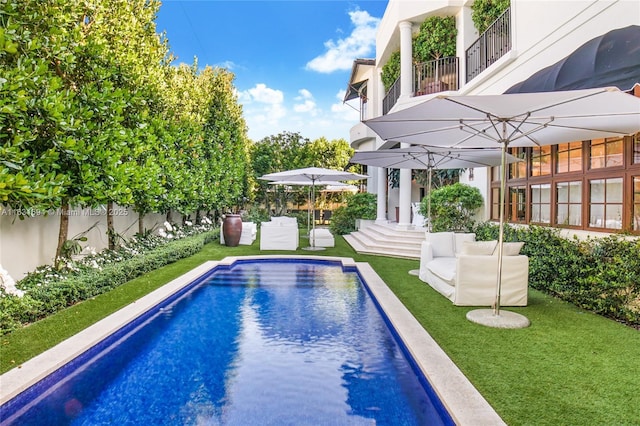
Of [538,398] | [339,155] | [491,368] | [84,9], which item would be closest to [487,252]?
[491,368]

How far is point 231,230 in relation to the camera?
613 inches

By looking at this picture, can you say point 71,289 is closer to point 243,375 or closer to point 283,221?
point 243,375

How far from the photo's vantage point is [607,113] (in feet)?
16.9

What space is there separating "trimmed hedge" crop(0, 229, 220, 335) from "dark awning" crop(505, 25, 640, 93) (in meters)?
8.27

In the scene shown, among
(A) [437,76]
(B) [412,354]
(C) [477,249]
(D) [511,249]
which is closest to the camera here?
(B) [412,354]

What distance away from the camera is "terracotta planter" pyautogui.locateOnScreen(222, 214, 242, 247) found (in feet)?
51.1

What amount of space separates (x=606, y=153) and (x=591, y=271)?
230cm

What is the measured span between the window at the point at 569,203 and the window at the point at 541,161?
2.09 feet

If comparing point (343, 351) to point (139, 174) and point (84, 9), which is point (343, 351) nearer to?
point (139, 174)

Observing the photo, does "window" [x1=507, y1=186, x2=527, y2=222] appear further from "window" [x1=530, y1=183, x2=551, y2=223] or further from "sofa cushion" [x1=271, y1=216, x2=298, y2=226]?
"sofa cushion" [x1=271, y1=216, x2=298, y2=226]

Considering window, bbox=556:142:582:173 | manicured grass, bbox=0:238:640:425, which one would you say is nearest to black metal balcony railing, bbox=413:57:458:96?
window, bbox=556:142:582:173

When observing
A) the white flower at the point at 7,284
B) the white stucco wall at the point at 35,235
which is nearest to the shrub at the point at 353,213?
the white stucco wall at the point at 35,235

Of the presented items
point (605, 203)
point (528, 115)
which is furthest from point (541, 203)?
point (528, 115)

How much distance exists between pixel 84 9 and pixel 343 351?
8.73 meters
